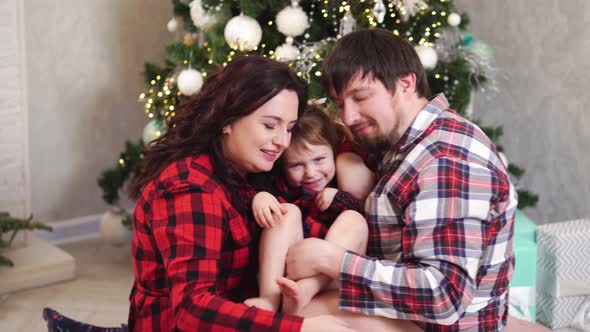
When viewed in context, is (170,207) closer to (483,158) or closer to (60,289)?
(483,158)

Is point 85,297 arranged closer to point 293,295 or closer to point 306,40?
point 306,40

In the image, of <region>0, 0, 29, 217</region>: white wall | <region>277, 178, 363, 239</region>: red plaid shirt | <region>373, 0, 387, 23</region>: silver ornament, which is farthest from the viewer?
<region>0, 0, 29, 217</region>: white wall

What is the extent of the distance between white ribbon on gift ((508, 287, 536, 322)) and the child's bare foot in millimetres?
1326

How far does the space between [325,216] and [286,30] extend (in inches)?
40.4

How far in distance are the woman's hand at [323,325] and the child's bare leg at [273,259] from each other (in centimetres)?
16

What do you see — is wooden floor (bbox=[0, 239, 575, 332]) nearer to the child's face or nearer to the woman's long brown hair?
the child's face

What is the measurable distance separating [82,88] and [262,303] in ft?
7.35

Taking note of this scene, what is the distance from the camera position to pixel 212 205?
5.33ft

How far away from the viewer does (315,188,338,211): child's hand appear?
1932 millimetres

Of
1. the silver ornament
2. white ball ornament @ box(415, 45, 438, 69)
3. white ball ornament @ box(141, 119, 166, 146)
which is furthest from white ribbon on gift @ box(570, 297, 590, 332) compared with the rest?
white ball ornament @ box(141, 119, 166, 146)

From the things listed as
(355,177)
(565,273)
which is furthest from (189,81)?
(565,273)

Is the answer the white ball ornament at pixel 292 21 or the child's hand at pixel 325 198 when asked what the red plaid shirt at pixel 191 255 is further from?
the white ball ornament at pixel 292 21

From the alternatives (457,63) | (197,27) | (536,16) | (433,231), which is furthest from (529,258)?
(197,27)

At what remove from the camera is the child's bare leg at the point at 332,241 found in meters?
1.70
